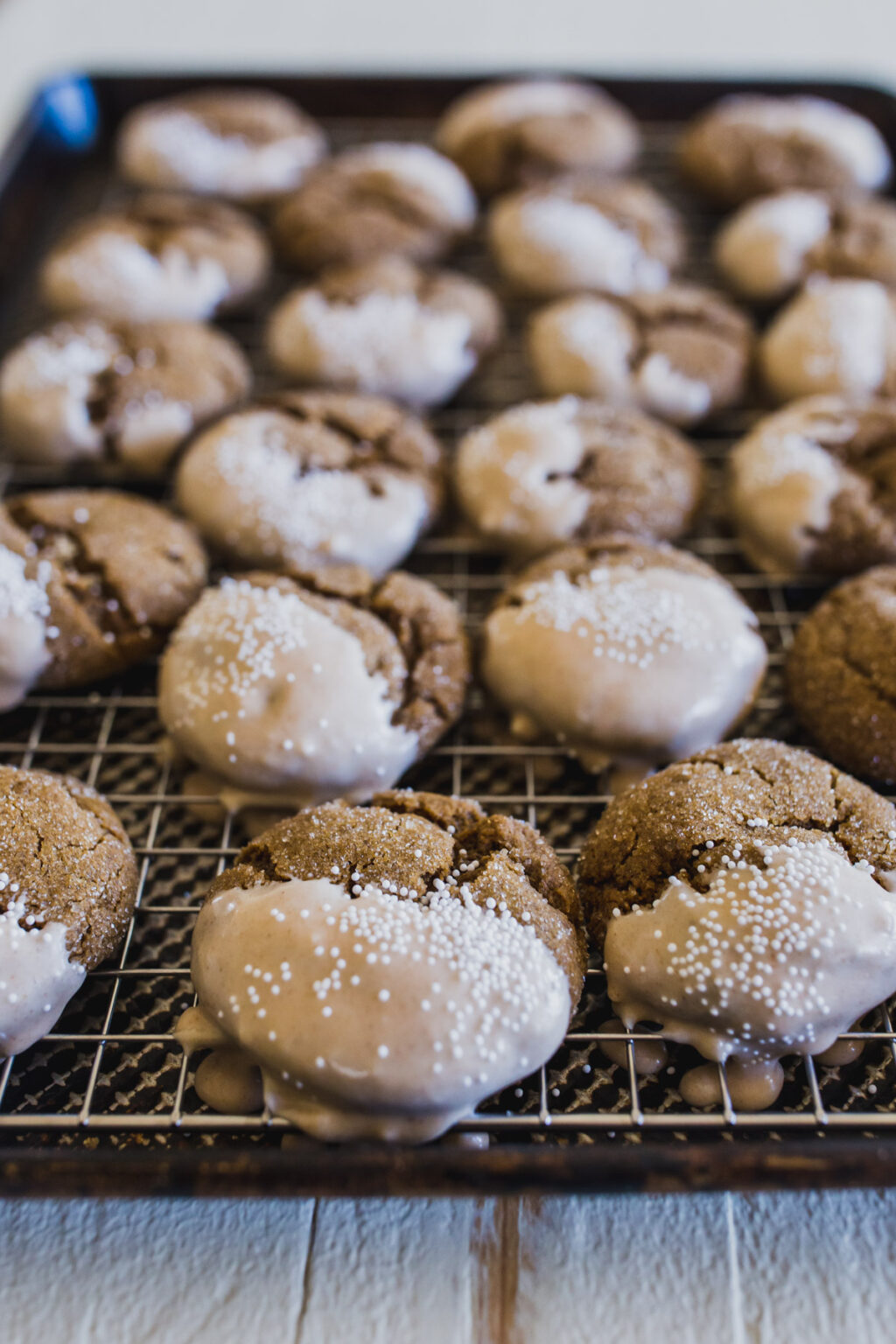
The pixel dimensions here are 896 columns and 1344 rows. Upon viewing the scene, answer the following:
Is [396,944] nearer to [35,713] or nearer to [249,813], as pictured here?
[249,813]

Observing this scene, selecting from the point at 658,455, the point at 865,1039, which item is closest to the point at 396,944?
the point at 865,1039

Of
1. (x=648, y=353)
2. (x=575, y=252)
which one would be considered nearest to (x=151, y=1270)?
(x=648, y=353)

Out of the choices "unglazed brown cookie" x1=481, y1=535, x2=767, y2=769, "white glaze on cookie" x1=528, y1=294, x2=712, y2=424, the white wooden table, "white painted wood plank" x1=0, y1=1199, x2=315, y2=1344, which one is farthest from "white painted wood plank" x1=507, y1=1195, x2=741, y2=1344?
"white glaze on cookie" x1=528, y1=294, x2=712, y2=424

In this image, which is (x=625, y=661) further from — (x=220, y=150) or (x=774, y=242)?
(x=220, y=150)

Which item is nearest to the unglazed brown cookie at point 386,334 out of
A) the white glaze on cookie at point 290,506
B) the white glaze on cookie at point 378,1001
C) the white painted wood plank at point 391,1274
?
the white glaze on cookie at point 290,506

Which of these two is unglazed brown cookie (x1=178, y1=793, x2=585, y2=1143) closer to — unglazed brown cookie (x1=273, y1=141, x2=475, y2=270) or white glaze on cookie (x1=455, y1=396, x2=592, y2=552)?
white glaze on cookie (x1=455, y1=396, x2=592, y2=552)

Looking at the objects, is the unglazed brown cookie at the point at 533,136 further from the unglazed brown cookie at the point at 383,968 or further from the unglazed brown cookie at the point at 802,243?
the unglazed brown cookie at the point at 383,968

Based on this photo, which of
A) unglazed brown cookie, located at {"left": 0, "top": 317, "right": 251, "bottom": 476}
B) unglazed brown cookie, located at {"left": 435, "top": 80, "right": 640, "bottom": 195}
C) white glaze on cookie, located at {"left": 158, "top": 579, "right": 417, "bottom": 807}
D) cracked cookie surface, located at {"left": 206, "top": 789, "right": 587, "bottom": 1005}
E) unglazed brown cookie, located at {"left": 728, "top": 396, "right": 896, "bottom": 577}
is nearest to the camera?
cracked cookie surface, located at {"left": 206, "top": 789, "right": 587, "bottom": 1005}
